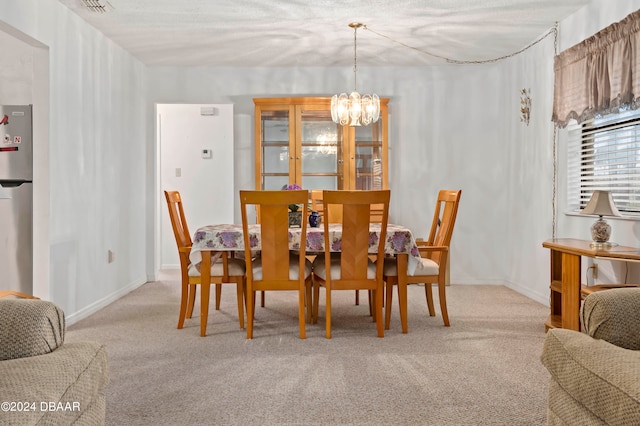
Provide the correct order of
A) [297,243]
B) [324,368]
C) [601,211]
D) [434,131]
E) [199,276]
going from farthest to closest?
[434,131], [199,276], [297,243], [601,211], [324,368]

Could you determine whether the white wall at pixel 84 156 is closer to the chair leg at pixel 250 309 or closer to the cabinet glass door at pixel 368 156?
the chair leg at pixel 250 309

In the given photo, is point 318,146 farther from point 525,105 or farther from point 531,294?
point 531,294

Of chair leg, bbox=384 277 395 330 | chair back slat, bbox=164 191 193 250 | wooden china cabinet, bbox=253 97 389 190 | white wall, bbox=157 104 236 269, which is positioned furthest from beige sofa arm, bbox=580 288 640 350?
white wall, bbox=157 104 236 269

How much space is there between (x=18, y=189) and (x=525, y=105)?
4386mm

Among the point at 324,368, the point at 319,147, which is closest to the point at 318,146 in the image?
the point at 319,147

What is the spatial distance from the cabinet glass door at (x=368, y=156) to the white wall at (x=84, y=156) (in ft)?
7.60

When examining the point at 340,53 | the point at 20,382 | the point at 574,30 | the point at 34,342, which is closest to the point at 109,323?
the point at 34,342

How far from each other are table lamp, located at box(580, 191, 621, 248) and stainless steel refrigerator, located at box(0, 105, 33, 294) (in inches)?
146

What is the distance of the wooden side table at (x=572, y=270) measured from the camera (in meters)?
3.03

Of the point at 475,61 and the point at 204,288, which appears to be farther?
the point at 475,61

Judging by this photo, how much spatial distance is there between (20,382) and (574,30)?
172 inches

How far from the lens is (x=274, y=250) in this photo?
3.39m

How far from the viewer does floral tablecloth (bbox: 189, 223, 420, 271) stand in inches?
137

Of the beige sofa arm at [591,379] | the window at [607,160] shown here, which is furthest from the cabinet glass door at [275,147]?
the beige sofa arm at [591,379]
